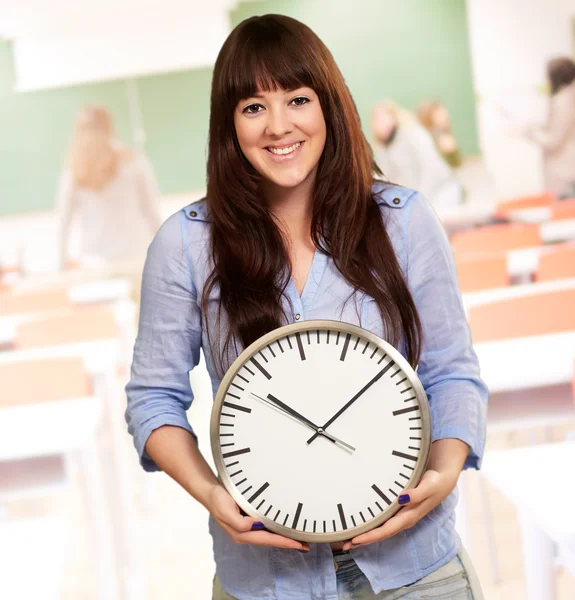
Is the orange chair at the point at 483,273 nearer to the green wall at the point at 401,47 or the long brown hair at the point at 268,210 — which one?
the long brown hair at the point at 268,210

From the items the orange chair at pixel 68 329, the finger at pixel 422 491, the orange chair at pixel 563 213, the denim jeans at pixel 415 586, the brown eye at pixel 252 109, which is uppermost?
the brown eye at pixel 252 109

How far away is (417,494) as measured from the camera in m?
1.18

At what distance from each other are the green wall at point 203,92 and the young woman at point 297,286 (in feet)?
25.3

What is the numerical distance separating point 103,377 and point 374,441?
88.5 inches

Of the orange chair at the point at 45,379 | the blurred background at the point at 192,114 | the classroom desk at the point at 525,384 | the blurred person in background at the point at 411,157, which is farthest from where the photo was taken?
the blurred person in background at the point at 411,157

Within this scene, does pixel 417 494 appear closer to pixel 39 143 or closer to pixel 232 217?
pixel 232 217

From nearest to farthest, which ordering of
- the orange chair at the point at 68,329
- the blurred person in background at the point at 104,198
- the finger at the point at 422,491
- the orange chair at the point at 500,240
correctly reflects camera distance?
the finger at the point at 422,491 < the orange chair at the point at 68,329 < the orange chair at the point at 500,240 < the blurred person in background at the point at 104,198

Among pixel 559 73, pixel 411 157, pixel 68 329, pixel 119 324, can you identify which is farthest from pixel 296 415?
pixel 559 73

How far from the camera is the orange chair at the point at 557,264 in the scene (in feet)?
12.3

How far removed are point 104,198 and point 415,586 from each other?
6761 mm

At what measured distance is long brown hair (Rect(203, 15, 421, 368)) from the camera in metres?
→ 1.30

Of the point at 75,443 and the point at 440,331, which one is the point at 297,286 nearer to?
the point at 440,331

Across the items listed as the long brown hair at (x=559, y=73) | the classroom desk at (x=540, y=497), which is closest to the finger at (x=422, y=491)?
the classroom desk at (x=540, y=497)

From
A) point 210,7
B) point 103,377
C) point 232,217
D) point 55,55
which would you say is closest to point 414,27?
point 210,7
